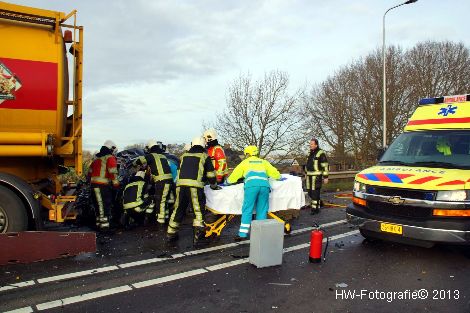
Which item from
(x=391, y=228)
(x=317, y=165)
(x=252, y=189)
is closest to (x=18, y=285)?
(x=252, y=189)

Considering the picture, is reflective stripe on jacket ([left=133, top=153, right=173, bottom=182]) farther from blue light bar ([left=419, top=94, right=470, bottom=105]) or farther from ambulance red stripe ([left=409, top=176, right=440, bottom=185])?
blue light bar ([left=419, top=94, right=470, bottom=105])

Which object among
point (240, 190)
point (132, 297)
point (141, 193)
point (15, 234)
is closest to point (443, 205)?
point (240, 190)

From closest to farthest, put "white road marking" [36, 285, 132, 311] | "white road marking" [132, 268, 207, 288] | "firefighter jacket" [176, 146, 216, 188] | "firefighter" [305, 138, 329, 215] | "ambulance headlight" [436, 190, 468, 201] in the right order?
"white road marking" [36, 285, 132, 311] → "white road marking" [132, 268, 207, 288] → "ambulance headlight" [436, 190, 468, 201] → "firefighter jacket" [176, 146, 216, 188] → "firefighter" [305, 138, 329, 215]

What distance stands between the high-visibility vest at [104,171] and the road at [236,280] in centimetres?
161

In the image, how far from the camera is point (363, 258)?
6133 millimetres

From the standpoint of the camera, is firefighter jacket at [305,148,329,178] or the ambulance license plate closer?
the ambulance license plate

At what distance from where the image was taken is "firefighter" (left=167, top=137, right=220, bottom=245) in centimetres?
693

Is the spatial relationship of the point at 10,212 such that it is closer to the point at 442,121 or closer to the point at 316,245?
the point at 316,245

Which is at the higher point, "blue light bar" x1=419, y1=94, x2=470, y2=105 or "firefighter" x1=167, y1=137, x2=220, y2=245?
"blue light bar" x1=419, y1=94, x2=470, y2=105

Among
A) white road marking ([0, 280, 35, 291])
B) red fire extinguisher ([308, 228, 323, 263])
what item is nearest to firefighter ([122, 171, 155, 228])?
white road marking ([0, 280, 35, 291])

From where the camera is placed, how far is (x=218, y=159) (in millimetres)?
8484

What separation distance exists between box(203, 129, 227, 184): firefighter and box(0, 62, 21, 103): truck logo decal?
3.81 meters

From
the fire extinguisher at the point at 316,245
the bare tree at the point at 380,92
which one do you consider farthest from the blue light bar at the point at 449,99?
the bare tree at the point at 380,92

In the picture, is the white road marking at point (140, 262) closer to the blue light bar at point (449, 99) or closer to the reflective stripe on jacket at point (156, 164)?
the reflective stripe on jacket at point (156, 164)
